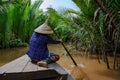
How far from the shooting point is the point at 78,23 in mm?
9922

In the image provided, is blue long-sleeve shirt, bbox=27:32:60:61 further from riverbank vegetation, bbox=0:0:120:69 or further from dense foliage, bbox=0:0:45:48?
dense foliage, bbox=0:0:45:48

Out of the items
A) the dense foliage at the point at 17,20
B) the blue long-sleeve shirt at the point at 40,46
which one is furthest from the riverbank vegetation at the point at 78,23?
the blue long-sleeve shirt at the point at 40,46

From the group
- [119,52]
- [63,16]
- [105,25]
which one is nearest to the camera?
[105,25]

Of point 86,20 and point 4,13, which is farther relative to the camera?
point 4,13

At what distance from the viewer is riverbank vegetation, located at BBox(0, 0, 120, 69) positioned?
768 centimetres

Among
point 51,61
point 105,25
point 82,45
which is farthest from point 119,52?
point 51,61

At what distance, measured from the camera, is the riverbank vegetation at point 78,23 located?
25.2 ft

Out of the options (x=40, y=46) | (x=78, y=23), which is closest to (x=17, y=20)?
(x=78, y=23)

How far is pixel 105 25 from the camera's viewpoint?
8102 mm

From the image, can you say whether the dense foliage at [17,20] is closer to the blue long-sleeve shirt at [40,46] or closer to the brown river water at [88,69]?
the brown river water at [88,69]

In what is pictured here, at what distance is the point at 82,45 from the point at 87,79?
3.61 m

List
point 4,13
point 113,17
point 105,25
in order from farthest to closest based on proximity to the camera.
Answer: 1. point 4,13
2. point 105,25
3. point 113,17

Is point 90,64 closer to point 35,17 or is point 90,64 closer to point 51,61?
point 51,61

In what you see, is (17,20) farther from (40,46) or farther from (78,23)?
(40,46)
